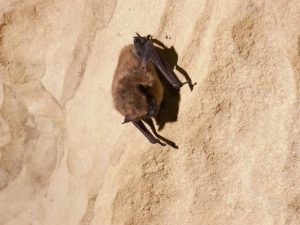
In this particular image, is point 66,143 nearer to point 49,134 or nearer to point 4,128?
point 49,134

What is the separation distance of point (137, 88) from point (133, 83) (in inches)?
1.5

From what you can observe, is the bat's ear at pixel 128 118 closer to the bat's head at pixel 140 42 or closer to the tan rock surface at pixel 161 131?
the tan rock surface at pixel 161 131

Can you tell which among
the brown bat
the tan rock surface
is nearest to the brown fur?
the brown bat

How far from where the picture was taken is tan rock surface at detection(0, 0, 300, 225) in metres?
2.00

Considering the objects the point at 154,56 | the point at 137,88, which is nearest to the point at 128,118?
the point at 137,88

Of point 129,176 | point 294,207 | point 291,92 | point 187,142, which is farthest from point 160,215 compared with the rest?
point 291,92

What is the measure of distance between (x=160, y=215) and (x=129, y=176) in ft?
0.86

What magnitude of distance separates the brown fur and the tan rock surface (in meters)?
0.14

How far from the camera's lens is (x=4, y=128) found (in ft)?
9.93

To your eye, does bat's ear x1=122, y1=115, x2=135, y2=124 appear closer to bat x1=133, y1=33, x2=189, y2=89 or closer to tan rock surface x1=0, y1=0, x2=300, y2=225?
tan rock surface x1=0, y1=0, x2=300, y2=225

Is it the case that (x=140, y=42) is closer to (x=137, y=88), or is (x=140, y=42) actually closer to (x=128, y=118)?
(x=137, y=88)

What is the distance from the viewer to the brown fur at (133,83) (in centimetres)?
244

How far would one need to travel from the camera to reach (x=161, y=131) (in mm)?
2439

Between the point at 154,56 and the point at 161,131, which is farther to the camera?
the point at 161,131
